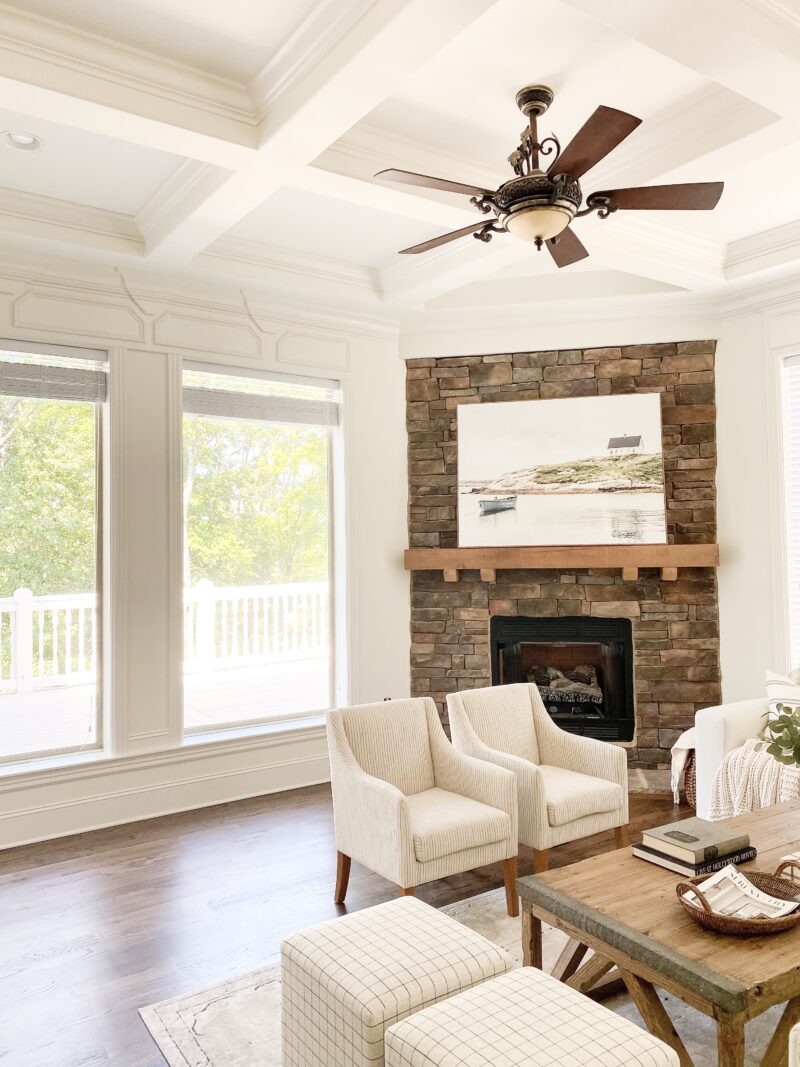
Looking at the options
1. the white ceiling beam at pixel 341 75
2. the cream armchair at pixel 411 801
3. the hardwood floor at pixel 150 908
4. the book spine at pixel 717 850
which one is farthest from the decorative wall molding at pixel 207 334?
the book spine at pixel 717 850

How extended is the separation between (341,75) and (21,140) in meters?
1.54

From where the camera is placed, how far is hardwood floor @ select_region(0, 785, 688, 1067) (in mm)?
2398

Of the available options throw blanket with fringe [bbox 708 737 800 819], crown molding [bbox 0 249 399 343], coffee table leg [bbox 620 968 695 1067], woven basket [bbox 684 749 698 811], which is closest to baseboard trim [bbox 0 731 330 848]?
woven basket [bbox 684 749 698 811]

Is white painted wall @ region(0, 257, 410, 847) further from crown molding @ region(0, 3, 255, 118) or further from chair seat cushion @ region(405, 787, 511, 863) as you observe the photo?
chair seat cushion @ region(405, 787, 511, 863)

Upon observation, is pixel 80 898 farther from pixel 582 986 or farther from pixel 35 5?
pixel 35 5

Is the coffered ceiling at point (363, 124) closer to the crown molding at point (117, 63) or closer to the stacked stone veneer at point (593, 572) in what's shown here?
the crown molding at point (117, 63)

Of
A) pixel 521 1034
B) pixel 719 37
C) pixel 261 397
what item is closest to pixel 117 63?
pixel 719 37

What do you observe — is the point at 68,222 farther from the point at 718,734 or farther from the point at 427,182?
the point at 718,734

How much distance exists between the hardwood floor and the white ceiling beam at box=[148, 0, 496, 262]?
9.67 ft

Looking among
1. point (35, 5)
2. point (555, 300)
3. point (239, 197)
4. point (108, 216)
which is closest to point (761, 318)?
point (555, 300)

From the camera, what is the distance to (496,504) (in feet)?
16.7

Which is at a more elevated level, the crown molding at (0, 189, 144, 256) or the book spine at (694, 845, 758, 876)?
the crown molding at (0, 189, 144, 256)

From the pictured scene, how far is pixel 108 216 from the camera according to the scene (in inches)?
155

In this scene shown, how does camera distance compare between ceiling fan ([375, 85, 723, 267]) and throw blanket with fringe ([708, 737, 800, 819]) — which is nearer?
ceiling fan ([375, 85, 723, 267])
